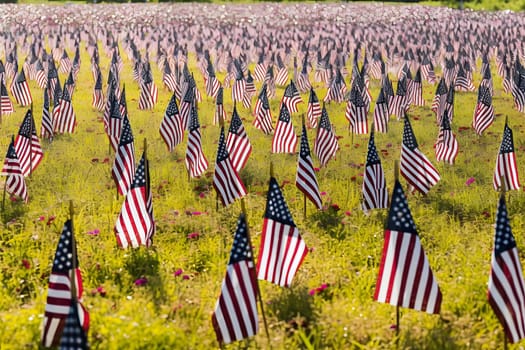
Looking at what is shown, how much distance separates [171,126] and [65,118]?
373 cm

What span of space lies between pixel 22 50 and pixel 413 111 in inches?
732

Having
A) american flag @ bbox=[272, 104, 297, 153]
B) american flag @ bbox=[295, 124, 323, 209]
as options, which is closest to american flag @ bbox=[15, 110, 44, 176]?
american flag @ bbox=[272, 104, 297, 153]

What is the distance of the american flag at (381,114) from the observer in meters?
17.2

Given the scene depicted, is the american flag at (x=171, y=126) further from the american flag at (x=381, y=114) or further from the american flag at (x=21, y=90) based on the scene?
the american flag at (x=21, y=90)

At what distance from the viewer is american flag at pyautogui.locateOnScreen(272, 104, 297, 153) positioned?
14.9 meters

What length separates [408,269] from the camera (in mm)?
7906

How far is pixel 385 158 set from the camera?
15.3 metres

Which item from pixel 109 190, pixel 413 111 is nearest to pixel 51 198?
pixel 109 190

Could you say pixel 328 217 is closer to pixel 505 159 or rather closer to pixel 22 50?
pixel 505 159

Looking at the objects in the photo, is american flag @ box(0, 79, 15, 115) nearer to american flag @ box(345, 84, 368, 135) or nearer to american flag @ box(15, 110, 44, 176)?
american flag @ box(15, 110, 44, 176)

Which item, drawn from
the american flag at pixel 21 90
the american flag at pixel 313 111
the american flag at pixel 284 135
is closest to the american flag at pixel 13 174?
the american flag at pixel 284 135

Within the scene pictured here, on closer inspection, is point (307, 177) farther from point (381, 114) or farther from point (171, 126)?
point (381, 114)

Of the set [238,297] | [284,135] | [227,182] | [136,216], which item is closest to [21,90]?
[284,135]

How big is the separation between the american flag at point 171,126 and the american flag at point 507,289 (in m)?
8.87
